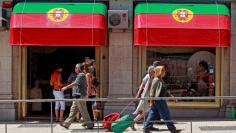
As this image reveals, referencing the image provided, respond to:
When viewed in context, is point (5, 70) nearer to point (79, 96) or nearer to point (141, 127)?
point (79, 96)

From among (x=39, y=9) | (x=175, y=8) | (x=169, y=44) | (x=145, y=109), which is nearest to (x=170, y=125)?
(x=145, y=109)

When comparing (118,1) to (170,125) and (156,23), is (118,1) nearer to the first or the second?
(156,23)

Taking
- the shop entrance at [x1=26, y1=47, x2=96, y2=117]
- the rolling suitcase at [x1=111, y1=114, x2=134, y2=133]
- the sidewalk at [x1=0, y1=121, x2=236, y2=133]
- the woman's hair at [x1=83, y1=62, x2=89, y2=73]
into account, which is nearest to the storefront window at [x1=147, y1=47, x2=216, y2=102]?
the shop entrance at [x1=26, y1=47, x2=96, y2=117]

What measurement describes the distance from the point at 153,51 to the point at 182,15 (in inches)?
60.0

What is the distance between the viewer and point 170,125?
1191cm

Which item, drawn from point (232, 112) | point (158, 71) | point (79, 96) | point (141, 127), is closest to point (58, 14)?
point (79, 96)

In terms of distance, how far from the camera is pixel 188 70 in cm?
1689

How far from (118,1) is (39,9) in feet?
7.76

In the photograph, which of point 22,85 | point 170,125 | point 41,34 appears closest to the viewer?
point 170,125

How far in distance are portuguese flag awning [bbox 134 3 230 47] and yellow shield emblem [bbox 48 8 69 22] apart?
2050 mm

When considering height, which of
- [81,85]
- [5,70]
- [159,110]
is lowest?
[159,110]

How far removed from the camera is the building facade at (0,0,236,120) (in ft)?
51.2

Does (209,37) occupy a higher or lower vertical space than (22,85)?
higher

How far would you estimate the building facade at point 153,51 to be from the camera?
15.6m
